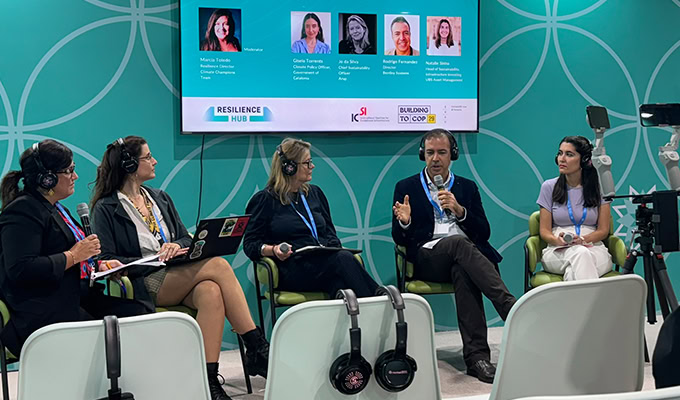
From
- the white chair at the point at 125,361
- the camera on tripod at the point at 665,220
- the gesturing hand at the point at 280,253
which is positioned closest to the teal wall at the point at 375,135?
the gesturing hand at the point at 280,253

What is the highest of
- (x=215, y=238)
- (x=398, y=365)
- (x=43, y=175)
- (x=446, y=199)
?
(x=43, y=175)

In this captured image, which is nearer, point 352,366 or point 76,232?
point 352,366

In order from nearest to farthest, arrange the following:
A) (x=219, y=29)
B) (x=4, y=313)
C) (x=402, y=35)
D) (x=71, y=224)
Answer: (x=4, y=313)
(x=71, y=224)
(x=219, y=29)
(x=402, y=35)

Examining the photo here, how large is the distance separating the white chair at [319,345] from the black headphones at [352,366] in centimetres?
3

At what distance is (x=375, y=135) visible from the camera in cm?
511

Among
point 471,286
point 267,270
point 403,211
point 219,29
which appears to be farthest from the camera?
point 219,29

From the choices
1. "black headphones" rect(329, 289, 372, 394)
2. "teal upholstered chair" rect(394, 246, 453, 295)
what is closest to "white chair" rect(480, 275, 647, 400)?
"black headphones" rect(329, 289, 372, 394)

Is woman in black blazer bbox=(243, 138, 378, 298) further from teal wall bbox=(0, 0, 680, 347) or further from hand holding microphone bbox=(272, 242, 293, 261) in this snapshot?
teal wall bbox=(0, 0, 680, 347)

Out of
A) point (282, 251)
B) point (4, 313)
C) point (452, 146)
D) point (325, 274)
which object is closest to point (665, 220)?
point (452, 146)

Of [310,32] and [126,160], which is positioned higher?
[310,32]

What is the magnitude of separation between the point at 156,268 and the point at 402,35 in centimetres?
235

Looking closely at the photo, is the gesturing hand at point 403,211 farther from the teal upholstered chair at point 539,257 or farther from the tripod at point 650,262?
the tripod at point 650,262

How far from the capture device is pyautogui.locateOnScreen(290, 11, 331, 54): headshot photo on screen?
4.86 meters

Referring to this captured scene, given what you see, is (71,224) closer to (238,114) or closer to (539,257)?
(238,114)
